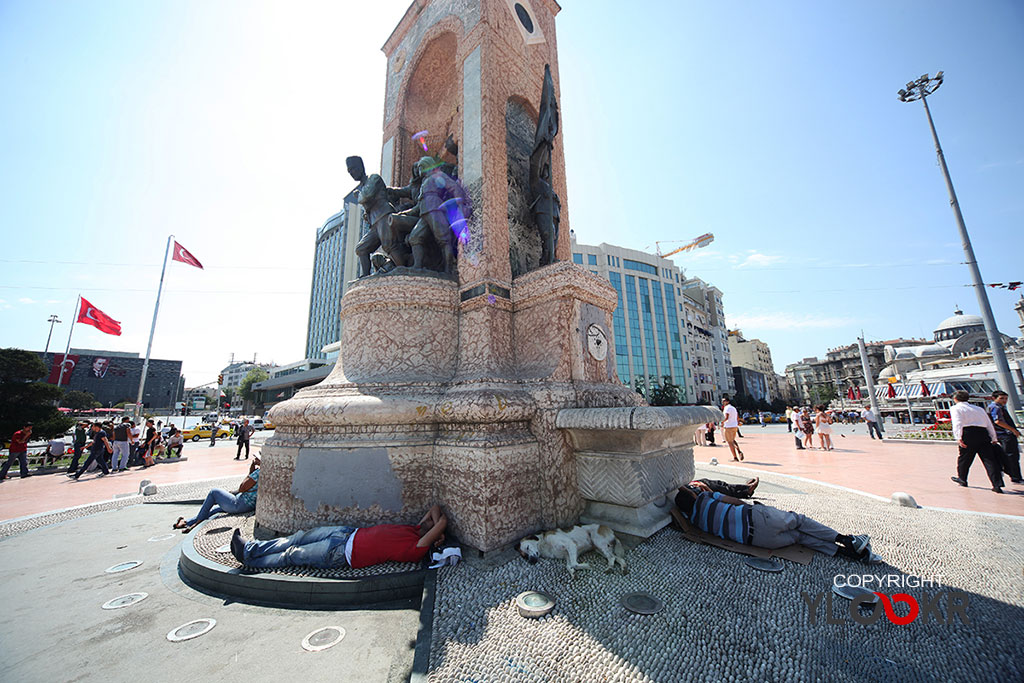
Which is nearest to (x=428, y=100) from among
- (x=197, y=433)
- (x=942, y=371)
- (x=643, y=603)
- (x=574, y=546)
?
(x=574, y=546)

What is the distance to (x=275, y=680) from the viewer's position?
1.92 m

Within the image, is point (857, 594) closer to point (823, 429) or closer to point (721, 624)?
point (721, 624)

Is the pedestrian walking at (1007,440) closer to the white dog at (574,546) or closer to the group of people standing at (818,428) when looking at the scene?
the group of people standing at (818,428)

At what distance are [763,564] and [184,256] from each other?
2378cm

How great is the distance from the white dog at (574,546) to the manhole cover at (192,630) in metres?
2.09

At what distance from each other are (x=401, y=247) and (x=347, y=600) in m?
4.02

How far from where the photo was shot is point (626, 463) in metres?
3.38

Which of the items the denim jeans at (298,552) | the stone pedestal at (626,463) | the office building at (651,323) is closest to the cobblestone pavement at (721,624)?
Answer: the stone pedestal at (626,463)

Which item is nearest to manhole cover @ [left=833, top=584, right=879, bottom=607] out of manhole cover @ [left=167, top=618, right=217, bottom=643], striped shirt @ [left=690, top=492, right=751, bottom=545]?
striped shirt @ [left=690, top=492, right=751, bottom=545]

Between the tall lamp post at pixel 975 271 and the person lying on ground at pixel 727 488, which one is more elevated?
the tall lamp post at pixel 975 271

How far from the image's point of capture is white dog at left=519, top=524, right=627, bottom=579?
9.30 feet

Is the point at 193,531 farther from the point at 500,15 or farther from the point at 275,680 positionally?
the point at 500,15

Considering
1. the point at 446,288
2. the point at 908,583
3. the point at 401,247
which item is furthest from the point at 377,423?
the point at 908,583

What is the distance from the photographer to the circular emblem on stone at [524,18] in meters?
6.15
